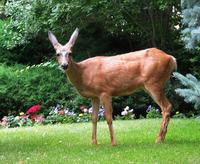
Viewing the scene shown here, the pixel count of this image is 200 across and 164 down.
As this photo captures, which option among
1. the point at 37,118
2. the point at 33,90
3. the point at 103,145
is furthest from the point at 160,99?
the point at 33,90

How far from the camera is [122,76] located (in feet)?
32.8

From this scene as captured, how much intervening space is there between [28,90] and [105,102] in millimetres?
7327

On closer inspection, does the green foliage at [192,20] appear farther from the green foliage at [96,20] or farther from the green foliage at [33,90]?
the green foliage at [33,90]

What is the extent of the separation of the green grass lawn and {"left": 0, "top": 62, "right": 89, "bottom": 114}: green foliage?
3529mm

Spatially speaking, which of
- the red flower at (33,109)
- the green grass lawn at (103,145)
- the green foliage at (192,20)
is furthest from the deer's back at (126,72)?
the red flower at (33,109)

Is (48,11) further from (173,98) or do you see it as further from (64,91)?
(173,98)

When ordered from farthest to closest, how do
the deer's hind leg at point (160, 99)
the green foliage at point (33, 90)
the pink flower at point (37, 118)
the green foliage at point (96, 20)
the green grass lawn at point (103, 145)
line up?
the green foliage at point (33, 90) → the green foliage at point (96, 20) → the pink flower at point (37, 118) → the deer's hind leg at point (160, 99) → the green grass lawn at point (103, 145)

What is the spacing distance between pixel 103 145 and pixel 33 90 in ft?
24.4

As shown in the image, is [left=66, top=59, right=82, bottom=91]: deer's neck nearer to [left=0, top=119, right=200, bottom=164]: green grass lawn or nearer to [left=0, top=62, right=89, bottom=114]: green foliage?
[left=0, top=119, right=200, bottom=164]: green grass lawn

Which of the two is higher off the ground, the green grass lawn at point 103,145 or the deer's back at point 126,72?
the deer's back at point 126,72

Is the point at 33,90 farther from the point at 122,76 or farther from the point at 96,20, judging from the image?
the point at 122,76

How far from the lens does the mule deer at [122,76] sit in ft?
32.3

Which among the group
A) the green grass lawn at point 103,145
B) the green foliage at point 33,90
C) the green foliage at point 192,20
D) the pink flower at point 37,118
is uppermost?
the green foliage at point 192,20

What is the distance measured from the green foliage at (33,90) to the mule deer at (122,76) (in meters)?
6.22
